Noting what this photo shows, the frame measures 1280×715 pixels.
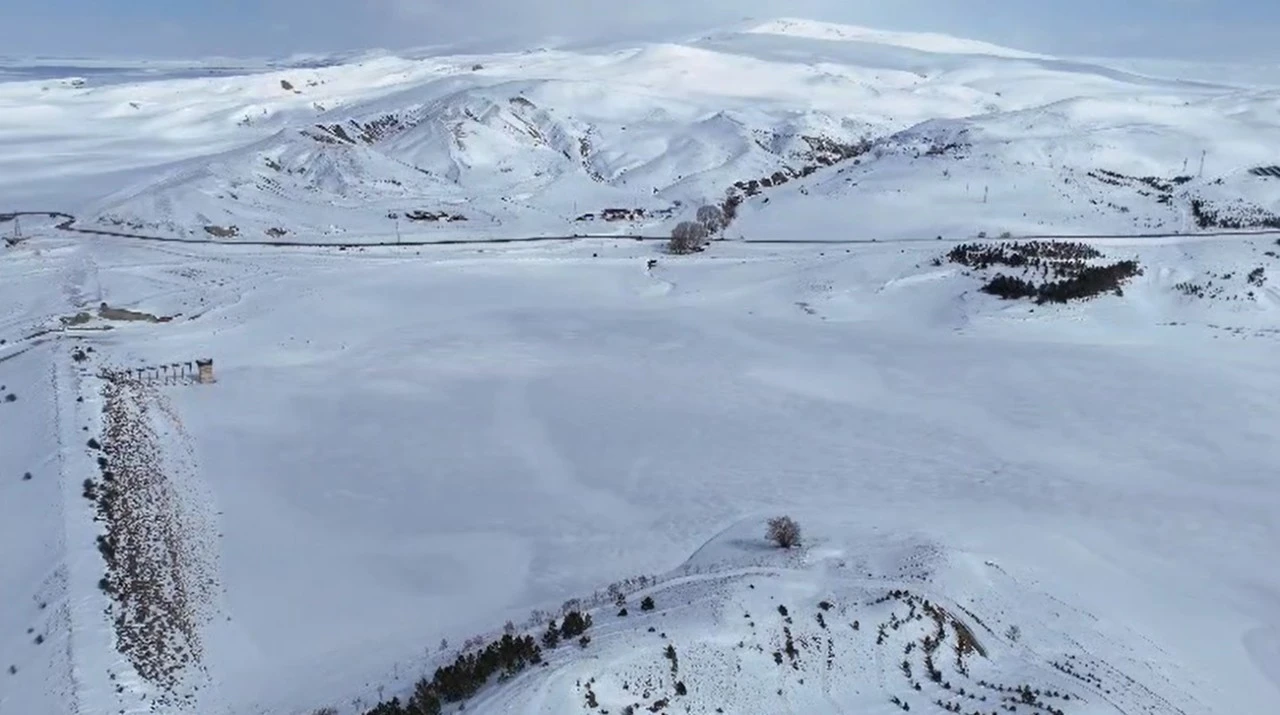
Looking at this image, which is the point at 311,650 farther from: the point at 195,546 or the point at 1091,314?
the point at 1091,314

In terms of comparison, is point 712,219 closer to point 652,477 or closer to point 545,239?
point 545,239

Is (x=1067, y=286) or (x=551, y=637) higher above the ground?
(x=1067, y=286)

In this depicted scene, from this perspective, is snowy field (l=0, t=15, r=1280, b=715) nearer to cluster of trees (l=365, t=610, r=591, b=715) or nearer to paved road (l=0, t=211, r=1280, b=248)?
cluster of trees (l=365, t=610, r=591, b=715)

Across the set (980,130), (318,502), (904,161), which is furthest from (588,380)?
(980,130)

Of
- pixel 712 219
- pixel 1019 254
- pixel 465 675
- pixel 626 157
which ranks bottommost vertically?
pixel 465 675

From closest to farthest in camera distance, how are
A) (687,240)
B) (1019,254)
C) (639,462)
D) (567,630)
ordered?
1. (567,630)
2. (639,462)
3. (1019,254)
4. (687,240)

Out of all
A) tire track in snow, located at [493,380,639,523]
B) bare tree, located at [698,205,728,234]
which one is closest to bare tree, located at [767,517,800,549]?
tire track in snow, located at [493,380,639,523]

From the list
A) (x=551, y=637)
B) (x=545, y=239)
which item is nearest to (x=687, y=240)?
(x=545, y=239)
